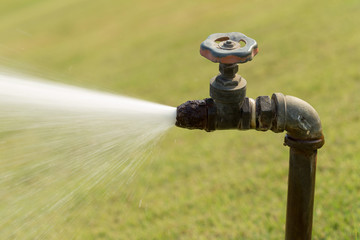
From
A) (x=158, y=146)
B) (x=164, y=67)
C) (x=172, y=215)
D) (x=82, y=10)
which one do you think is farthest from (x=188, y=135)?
(x=82, y=10)

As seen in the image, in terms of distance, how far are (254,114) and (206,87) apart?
12.6 ft

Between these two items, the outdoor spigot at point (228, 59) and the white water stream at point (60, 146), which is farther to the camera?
the white water stream at point (60, 146)

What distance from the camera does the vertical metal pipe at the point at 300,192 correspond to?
69.0 inches

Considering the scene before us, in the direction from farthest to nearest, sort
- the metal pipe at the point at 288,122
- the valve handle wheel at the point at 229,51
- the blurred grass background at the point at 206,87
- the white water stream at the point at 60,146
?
the blurred grass background at the point at 206,87 < the white water stream at the point at 60,146 < the metal pipe at the point at 288,122 < the valve handle wheel at the point at 229,51

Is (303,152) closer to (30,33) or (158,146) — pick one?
(158,146)

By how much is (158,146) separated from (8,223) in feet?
6.00

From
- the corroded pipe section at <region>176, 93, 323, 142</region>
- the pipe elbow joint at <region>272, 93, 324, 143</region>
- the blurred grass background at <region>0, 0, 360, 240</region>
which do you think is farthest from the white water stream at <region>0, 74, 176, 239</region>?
the pipe elbow joint at <region>272, 93, 324, 143</region>

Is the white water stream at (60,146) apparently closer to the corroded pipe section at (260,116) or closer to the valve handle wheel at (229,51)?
the corroded pipe section at (260,116)

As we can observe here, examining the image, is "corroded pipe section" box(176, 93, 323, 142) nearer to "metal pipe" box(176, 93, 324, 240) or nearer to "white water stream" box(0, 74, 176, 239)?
"metal pipe" box(176, 93, 324, 240)

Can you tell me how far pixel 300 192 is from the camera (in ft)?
5.97

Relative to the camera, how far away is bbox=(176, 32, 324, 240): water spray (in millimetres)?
1685

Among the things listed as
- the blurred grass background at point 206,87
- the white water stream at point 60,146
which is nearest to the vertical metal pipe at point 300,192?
the white water stream at point 60,146

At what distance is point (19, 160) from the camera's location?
14.1ft

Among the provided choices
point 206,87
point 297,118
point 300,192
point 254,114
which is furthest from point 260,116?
point 206,87
